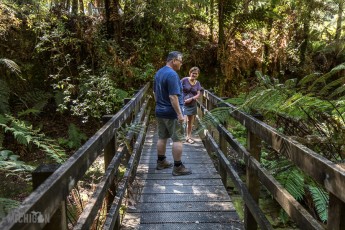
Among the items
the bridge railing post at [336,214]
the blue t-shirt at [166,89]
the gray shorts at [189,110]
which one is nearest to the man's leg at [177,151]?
the blue t-shirt at [166,89]

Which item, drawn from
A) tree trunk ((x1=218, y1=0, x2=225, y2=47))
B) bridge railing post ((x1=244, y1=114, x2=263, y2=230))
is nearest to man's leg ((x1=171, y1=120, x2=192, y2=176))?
bridge railing post ((x1=244, y1=114, x2=263, y2=230))

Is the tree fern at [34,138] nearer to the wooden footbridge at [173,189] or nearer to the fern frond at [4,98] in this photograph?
the wooden footbridge at [173,189]

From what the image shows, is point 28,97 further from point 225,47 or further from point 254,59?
point 254,59

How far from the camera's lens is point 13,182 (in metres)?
7.73

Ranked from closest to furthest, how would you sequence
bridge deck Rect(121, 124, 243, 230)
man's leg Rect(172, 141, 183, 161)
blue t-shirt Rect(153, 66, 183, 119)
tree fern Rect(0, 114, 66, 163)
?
bridge deck Rect(121, 124, 243, 230), tree fern Rect(0, 114, 66, 163), blue t-shirt Rect(153, 66, 183, 119), man's leg Rect(172, 141, 183, 161)

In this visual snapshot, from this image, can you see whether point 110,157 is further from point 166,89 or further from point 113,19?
point 113,19

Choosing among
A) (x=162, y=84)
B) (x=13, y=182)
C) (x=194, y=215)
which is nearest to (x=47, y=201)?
(x=194, y=215)

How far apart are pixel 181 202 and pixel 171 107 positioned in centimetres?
154

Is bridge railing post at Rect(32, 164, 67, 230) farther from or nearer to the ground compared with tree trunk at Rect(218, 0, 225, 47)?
nearer to the ground

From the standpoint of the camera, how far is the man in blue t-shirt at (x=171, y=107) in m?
4.96

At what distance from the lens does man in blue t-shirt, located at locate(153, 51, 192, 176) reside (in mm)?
4957

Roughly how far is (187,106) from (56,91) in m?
5.03

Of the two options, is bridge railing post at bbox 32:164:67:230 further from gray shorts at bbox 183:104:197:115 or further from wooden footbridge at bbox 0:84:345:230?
gray shorts at bbox 183:104:197:115

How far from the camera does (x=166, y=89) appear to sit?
5113 mm
